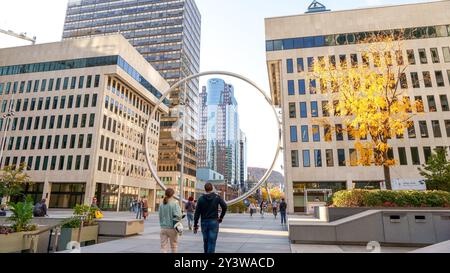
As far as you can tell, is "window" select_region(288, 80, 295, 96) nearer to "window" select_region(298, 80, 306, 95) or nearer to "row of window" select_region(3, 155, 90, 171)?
"window" select_region(298, 80, 306, 95)

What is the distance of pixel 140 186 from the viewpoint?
202 ft

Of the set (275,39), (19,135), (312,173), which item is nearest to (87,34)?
(19,135)

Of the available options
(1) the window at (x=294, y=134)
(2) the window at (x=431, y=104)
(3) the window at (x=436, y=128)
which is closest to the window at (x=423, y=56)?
(2) the window at (x=431, y=104)

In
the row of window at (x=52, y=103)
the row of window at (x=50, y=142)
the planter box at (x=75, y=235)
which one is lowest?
the planter box at (x=75, y=235)

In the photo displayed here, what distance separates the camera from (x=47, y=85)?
173 ft

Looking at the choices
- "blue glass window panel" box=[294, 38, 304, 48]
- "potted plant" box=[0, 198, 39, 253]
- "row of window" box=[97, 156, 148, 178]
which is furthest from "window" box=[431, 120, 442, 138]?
"row of window" box=[97, 156, 148, 178]

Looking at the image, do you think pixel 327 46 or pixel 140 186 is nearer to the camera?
pixel 327 46

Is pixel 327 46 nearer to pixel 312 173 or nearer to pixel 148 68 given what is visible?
Result: pixel 312 173

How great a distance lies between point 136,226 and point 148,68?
57.3 meters

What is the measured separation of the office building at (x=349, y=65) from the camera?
129ft

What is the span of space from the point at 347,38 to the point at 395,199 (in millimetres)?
37653

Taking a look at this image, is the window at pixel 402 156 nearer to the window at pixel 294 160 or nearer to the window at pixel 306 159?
the window at pixel 306 159

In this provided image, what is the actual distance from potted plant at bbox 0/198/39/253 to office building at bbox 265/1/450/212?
35.8 m
